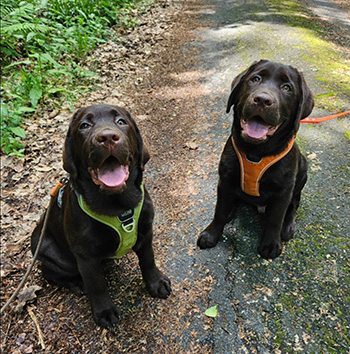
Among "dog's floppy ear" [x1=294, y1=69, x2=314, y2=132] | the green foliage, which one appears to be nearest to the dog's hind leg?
"dog's floppy ear" [x1=294, y1=69, x2=314, y2=132]

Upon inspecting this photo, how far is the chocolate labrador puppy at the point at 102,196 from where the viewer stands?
80.8 inches

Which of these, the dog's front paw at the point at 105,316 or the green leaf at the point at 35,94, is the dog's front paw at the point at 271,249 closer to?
the dog's front paw at the point at 105,316

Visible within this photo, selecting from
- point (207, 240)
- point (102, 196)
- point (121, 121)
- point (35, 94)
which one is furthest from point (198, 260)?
point (35, 94)

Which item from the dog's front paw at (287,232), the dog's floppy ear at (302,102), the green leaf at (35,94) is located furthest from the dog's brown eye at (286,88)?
the green leaf at (35,94)

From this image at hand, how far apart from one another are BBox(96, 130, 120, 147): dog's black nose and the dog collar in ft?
3.99

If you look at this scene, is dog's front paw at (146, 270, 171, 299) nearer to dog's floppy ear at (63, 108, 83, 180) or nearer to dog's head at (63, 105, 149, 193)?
dog's head at (63, 105, 149, 193)

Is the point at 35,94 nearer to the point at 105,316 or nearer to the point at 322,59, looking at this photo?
the point at 105,316

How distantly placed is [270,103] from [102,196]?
144cm

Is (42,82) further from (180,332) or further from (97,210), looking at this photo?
(180,332)

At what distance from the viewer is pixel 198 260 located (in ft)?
10.1

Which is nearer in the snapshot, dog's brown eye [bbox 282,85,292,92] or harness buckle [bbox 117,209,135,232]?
harness buckle [bbox 117,209,135,232]

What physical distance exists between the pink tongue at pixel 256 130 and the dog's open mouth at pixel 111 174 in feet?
3.43

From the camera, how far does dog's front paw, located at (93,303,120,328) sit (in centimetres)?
257

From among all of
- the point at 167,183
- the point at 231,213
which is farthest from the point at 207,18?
the point at 231,213
